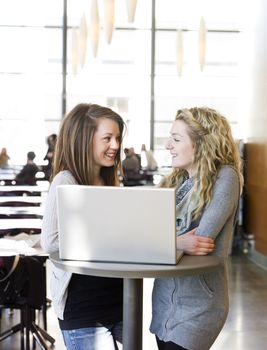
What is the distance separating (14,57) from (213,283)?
1354cm

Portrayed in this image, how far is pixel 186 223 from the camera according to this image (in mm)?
2107

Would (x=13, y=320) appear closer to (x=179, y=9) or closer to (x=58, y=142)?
(x=58, y=142)

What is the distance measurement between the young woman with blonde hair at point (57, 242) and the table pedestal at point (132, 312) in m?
0.10

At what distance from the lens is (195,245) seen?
195cm

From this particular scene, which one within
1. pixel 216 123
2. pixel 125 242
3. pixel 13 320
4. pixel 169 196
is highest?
pixel 216 123

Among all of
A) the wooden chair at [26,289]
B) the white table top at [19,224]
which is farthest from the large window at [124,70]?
the wooden chair at [26,289]

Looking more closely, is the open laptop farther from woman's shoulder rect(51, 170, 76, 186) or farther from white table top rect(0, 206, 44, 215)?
white table top rect(0, 206, 44, 215)

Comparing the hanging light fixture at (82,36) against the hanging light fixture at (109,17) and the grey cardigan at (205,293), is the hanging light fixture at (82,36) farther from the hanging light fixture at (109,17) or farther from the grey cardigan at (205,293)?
the grey cardigan at (205,293)

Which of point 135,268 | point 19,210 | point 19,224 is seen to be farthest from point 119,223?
point 19,210

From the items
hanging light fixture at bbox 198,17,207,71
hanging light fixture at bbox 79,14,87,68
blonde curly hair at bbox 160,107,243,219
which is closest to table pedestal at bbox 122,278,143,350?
blonde curly hair at bbox 160,107,243,219

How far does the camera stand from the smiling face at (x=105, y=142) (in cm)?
215

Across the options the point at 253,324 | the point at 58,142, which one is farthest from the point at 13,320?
the point at 58,142

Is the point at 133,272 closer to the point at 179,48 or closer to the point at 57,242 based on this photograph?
the point at 57,242

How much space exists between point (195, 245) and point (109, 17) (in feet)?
26.6
